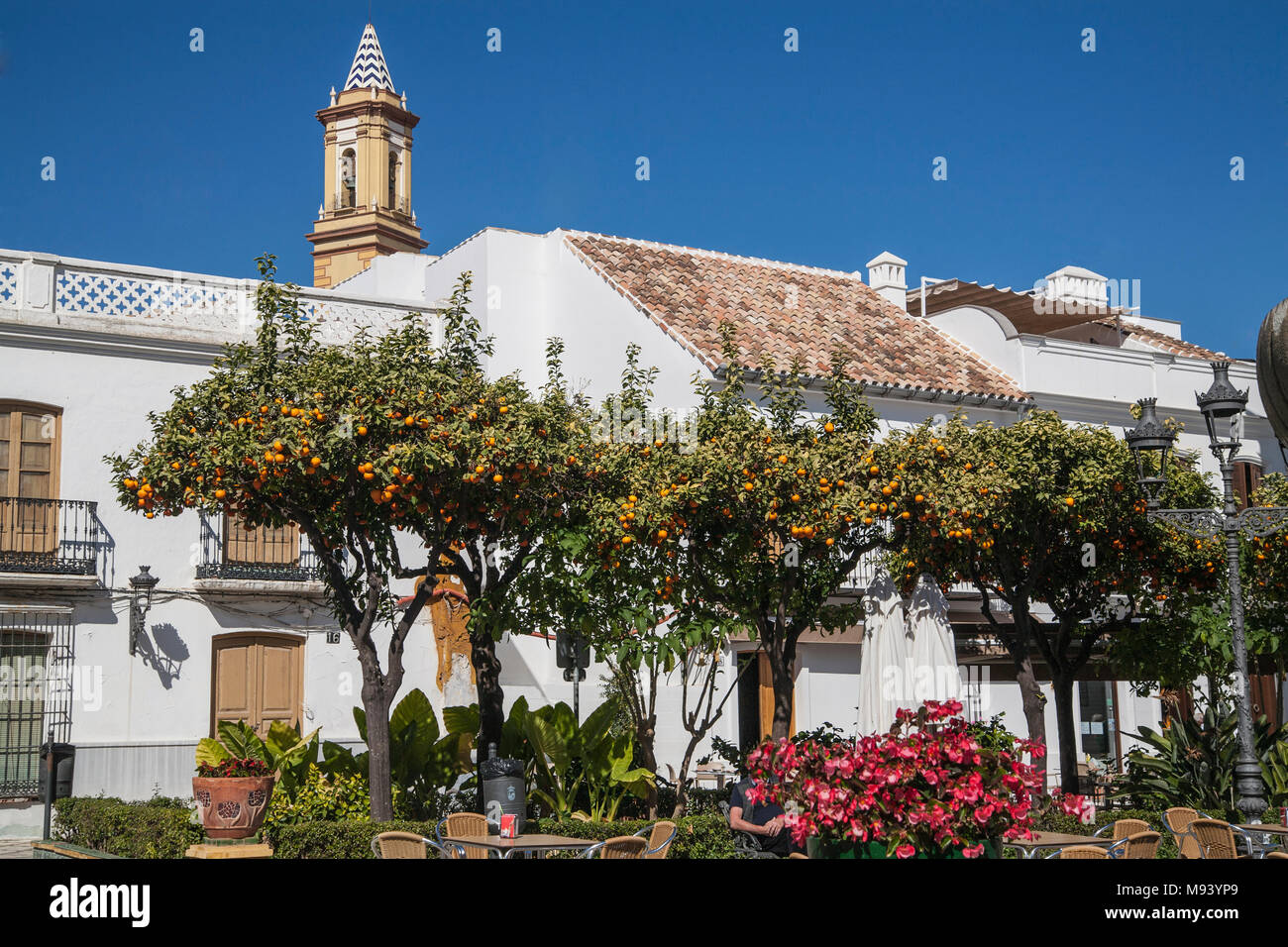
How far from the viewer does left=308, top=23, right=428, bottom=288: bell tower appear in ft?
135

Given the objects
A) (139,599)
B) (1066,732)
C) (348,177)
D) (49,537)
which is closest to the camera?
(1066,732)

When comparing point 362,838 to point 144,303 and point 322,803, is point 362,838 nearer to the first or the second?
point 322,803

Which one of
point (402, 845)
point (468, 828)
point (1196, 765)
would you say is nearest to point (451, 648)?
point (468, 828)

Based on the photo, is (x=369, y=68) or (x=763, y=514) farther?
(x=369, y=68)

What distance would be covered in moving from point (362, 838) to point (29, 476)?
926 centimetres

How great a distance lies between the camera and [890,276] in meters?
26.2

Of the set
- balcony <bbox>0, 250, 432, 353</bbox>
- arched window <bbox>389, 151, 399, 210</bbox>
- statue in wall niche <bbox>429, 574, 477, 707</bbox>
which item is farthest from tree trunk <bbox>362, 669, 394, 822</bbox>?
arched window <bbox>389, 151, 399, 210</bbox>

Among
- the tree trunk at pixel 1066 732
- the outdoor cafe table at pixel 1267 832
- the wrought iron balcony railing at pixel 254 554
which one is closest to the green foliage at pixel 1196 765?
the tree trunk at pixel 1066 732

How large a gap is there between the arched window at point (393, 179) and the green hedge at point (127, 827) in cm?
2905

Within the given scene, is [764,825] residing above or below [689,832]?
above

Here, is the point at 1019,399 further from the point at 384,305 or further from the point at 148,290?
the point at 148,290

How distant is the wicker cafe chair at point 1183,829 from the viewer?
29.6ft
